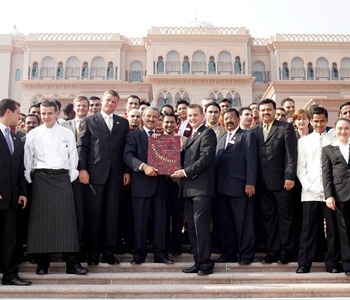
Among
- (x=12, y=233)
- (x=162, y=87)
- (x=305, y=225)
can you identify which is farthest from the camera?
(x=162, y=87)

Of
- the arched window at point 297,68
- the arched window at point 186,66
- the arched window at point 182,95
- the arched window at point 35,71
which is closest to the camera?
the arched window at point 182,95

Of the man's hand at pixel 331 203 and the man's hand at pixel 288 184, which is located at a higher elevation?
the man's hand at pixel 288 184

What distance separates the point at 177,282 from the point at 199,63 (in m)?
28.2

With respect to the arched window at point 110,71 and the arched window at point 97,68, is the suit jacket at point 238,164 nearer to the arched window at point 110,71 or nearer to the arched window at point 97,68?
the arched window at point 110,71

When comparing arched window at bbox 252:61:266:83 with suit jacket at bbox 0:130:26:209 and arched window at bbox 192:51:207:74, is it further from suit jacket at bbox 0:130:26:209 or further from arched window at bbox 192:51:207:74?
suit jacket at bbox 0:130:26:209

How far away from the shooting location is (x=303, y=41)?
32875 mm

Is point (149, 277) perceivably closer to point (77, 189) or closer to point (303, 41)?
point (77, 189)

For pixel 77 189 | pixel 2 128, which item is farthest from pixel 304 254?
pixel 2 128

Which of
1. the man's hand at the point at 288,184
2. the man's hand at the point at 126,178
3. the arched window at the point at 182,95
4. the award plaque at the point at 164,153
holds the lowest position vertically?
the man's hand at the point at 288,184

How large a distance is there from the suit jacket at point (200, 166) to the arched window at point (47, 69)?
29.3m

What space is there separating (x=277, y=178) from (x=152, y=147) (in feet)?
5.46

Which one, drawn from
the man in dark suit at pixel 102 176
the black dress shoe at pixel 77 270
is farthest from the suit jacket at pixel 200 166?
the black dress shoe at pixel 77 270

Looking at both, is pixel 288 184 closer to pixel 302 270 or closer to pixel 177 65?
pixel 302 270

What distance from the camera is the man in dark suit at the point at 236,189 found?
18.4 feet
